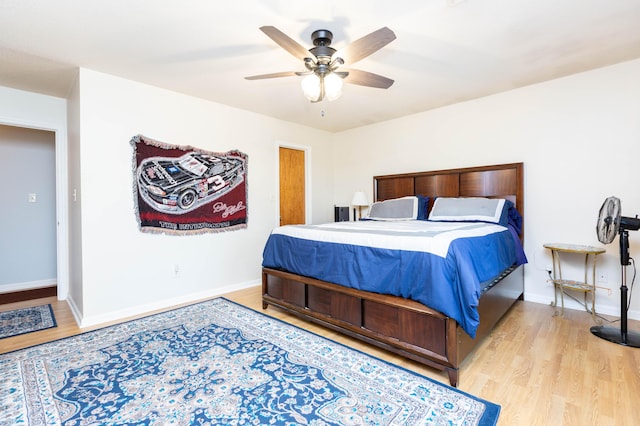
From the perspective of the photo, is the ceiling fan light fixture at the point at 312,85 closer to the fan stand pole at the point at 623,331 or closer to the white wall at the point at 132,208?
the white wall at the point at 132,208

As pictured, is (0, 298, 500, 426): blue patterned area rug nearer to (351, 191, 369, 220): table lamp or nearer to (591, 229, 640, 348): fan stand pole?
(591, 229, 640, 348): fan stand pole

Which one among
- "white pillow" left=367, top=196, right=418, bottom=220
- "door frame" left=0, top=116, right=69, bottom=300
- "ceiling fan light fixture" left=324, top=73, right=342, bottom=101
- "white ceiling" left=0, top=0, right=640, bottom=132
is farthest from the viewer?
"white pillow" left=367, top=196, right=418, bottom=220

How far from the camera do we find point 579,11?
207cm

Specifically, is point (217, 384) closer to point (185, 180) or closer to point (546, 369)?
point (546, 369)

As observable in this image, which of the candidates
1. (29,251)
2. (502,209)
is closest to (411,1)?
(502,209)

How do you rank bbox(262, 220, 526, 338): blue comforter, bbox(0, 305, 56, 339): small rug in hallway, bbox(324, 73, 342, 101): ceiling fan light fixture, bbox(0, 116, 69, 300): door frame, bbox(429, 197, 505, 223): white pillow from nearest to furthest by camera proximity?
bbox(262, 220, 526, 338): blue comforter, bbox(324, 73, 342, 101): ceiling fan light fixture, bbox(0, 305, 56, 339): small rug in hallway, bbox(429, 197, 505, 223): white pillow, bbox(0, 116, 69, 300): door frame

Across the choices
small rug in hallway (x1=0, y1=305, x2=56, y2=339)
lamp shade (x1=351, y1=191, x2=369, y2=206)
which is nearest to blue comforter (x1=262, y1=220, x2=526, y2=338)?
lamp shade (x1=351, y1=191, x2=369, y2=206)

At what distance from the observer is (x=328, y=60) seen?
221cm

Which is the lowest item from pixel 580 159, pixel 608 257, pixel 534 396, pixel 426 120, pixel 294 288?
pixel 534 396

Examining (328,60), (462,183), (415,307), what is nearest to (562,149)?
(462,183)

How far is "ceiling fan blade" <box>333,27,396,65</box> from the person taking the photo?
1830mm

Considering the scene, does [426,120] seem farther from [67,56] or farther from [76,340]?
[76,340]

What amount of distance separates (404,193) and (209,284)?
9.66ft

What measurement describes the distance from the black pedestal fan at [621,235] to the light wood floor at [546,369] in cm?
12
